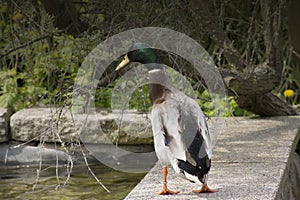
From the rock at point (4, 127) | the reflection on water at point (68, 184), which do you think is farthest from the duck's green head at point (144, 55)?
the rock at point (4, 127)

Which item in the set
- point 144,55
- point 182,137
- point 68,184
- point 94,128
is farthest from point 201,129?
point 94,128

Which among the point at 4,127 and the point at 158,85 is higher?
the point at 158,85

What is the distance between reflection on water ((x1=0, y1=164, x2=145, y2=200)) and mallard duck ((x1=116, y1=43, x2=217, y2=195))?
1378 mm

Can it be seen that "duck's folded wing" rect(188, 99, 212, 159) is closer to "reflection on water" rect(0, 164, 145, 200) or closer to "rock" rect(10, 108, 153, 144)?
"reflection on water" rect(0, 164, 145, 200)

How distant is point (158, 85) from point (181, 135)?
1.27 ft

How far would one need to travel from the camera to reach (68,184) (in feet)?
17.4

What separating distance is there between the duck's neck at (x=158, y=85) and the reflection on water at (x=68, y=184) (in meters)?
1.34

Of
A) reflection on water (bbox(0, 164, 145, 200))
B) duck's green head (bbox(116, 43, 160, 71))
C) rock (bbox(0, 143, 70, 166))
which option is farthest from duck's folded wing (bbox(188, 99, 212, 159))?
rock (bbox(0, 143, 70, 166))

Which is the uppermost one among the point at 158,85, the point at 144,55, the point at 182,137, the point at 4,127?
the point at 144,55

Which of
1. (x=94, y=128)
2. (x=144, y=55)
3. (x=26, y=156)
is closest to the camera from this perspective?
(x=144, y=55)

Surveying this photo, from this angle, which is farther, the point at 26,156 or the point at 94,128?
the point at 26,156

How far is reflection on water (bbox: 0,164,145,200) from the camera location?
502 cm

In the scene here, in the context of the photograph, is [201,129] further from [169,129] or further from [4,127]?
[4,127]

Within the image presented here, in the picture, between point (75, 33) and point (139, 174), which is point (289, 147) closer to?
point (139, 174)
